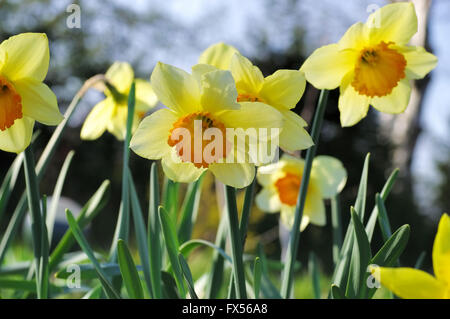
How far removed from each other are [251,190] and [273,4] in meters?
6.33

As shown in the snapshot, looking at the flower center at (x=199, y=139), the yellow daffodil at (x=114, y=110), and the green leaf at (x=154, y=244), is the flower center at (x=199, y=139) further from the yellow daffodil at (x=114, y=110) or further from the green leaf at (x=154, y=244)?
the yellow daffodil at (x=114, y=110)

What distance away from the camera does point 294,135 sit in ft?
1.88

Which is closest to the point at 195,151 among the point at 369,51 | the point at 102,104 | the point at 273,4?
the point at 369,51

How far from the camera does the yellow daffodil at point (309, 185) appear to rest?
0.99m

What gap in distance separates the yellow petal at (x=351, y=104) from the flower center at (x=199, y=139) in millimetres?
237

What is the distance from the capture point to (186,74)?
0.55 meters

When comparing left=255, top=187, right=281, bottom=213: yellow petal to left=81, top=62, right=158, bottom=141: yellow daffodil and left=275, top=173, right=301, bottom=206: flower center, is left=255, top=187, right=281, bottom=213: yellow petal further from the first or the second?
left=81, top=62, right=158, bottom=141: yellow daffodil

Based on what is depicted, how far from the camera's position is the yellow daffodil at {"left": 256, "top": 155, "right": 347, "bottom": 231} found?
3.23 ft

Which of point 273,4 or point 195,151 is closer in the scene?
point 195,151

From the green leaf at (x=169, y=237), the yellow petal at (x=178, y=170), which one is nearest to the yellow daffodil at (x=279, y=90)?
the yellow petal at (x=178, y=170)

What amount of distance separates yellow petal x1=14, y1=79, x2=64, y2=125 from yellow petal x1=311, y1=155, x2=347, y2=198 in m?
0.58

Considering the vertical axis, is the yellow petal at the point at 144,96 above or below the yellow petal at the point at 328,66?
below
